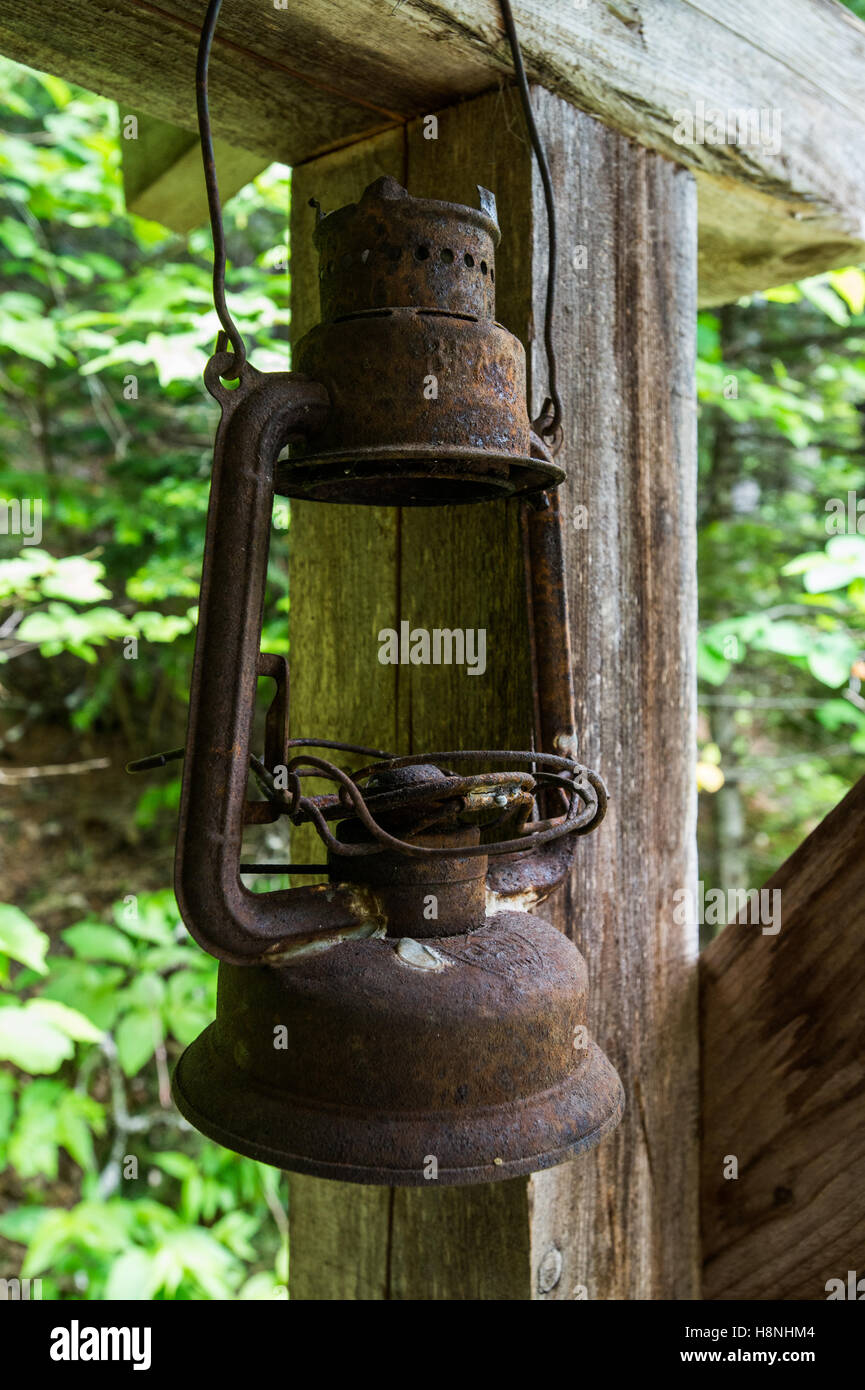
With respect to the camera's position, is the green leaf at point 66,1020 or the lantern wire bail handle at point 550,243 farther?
the green leaf at point 66,1020

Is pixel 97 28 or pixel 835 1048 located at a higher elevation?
pixel 97 28

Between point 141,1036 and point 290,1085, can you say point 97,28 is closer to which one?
point 290,1085

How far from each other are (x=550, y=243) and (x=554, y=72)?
0.36 meters

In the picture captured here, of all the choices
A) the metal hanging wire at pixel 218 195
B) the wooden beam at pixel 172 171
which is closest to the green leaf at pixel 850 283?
the wooden beam at pixel 172 171

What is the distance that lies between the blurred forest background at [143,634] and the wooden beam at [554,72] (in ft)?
1.23

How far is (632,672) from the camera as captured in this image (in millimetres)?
1504

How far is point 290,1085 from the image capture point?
942 millimetres

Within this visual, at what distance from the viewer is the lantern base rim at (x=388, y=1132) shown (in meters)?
0.89

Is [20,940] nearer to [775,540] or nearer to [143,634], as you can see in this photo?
[143,634]

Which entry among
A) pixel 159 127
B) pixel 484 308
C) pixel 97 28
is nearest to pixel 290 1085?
pixel 484 308

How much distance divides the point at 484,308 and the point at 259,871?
59 cm

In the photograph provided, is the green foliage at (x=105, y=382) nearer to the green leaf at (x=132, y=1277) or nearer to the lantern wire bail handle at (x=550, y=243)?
the lantern wire bail handle at (x=550, y=243)

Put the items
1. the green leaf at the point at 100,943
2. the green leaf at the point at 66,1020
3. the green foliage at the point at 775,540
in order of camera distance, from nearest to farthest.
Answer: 1. the green leaf at the point at 66,1020
2. the green leaf at the point at 100,943
3. the green foliage at the point at 775,540

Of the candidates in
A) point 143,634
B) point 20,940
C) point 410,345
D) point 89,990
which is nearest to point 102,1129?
point 89,990
